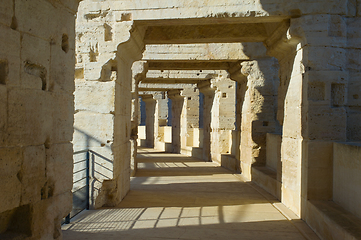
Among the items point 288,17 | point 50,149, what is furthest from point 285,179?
point 50,149

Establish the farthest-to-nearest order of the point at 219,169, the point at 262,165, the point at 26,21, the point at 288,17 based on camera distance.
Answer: the point at 219,169, the point at 262,165, the point at 288,17, the point at 26,21

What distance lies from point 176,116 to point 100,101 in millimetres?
11559

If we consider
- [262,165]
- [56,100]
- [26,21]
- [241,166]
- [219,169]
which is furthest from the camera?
[219,169]

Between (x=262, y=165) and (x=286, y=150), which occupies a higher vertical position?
(x=286, y=150)

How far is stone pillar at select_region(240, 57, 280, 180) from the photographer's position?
336 inches

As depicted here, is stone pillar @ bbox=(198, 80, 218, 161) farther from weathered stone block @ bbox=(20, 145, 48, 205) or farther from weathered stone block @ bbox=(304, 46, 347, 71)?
weathered stone block @ bbox=(20, 145, 48, 205)

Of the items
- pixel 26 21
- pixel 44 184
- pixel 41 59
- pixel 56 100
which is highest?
pixel 26 21

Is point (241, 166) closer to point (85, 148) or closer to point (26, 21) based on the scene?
point (85, 148)

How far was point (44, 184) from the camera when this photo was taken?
9.62ft

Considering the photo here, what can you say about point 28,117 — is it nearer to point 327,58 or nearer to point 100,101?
point 100,101

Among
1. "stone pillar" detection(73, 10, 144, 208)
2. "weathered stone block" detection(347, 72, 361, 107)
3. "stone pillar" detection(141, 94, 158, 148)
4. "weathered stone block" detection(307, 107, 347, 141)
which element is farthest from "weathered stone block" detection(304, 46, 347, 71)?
"stone pillar" detection(141, 94, 158, 148)

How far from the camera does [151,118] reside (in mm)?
20031

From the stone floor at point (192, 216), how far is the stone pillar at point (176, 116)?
904 cm

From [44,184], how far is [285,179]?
4.04m
